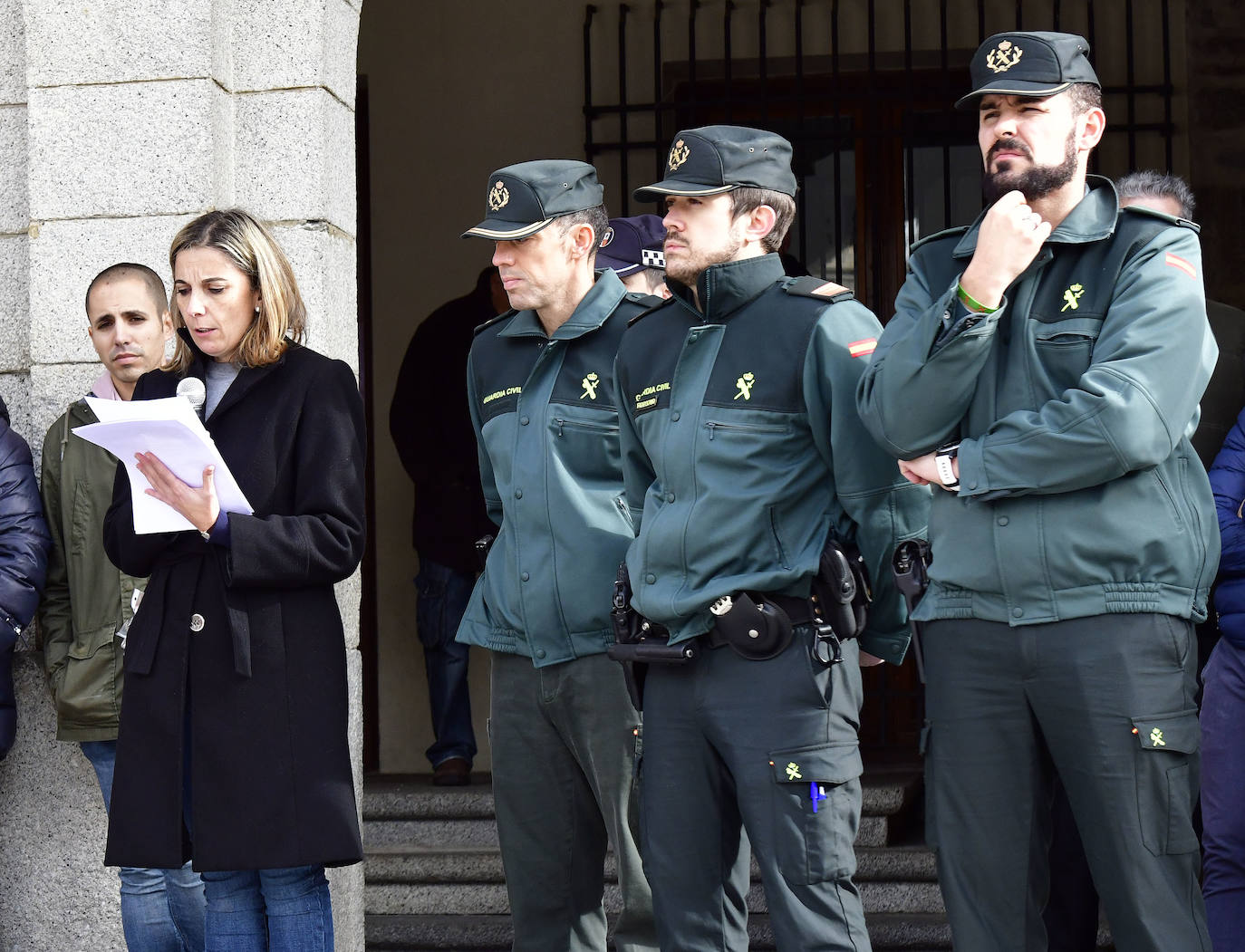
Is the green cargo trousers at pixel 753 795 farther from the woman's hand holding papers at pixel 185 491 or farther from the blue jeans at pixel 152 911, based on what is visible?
the blue jeans at pixel 152 911

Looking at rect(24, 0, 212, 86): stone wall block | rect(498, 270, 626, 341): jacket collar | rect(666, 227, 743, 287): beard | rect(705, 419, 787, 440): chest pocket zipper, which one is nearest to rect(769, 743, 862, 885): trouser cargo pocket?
rect(705, 419, 787, 440): chest pocket zipper

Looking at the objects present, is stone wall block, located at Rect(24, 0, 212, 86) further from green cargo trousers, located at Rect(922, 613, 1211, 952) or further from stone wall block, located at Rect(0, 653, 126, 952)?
green cargo trousers, located at Rect(922, 613, 1211, 952)

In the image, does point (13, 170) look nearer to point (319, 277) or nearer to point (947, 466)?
point (319, 277)

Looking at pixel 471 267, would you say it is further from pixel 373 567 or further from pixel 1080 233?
pixel 1080 233

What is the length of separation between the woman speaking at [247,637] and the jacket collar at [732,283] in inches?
32.0

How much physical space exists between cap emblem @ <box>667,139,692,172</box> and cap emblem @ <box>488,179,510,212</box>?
1.44 feet

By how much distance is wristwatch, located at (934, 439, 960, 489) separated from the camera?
3.20m

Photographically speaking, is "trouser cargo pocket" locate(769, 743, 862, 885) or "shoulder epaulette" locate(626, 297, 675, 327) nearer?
"trouser cargo pocket" locate(769, 743, 862, 885)

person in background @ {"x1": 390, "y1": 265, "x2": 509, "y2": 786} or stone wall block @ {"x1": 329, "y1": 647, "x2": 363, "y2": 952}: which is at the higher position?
person in background @ {"x1": 390, "y1": 265, "x2": 509, "y2": 786}

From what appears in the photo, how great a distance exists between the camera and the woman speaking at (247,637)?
3602mm

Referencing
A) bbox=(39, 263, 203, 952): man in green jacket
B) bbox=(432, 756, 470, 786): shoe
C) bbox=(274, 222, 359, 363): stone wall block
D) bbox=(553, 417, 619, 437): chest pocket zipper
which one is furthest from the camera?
bbox=(432, 756, 470, 786): shoe

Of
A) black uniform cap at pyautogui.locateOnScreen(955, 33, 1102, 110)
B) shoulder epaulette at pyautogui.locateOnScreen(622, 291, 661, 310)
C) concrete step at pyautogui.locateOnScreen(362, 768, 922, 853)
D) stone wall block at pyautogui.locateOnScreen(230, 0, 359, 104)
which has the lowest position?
concrete step at pyautogui.locateOnScreen(362, 768, 922, 853)

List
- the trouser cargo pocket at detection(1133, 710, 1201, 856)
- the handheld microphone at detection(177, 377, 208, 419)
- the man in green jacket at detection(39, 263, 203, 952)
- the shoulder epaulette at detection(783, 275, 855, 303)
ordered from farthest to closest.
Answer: the man in green jacket at detection(39, 263, 203, 952)
the handheld microphone at detection(177, 377, 208, 419)
the shoulder epaulette at detection(783, 275, 855, 303)
the trouser cargo pocket at detection(1133, 710, 1201, 856)

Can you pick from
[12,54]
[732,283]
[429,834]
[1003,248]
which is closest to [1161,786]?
[1003,248]
